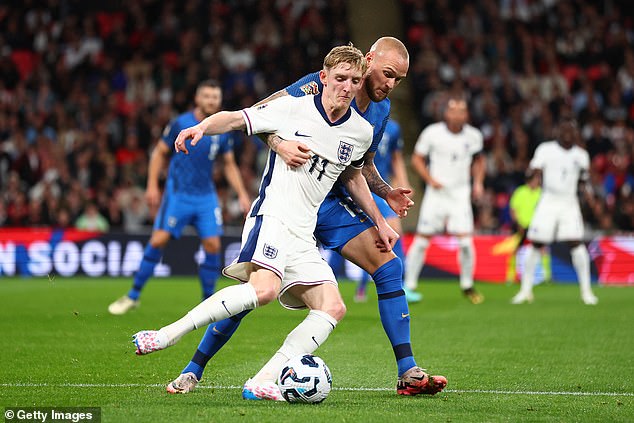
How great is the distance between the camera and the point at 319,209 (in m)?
6.94

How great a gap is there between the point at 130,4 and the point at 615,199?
1153cm

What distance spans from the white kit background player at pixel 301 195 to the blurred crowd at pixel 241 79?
44.2 ft

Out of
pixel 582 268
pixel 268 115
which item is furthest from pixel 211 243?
pixel 268 115

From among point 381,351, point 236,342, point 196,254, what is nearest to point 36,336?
point 236,342

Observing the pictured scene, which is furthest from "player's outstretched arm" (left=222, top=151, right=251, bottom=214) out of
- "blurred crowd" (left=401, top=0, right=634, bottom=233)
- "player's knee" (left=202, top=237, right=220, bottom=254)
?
"blurred crowd" (left=401, top=0, right=634, bottom=233)

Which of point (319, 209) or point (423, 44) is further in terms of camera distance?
point (423, 44)

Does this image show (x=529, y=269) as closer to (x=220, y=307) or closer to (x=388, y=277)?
(x=388, y=277)

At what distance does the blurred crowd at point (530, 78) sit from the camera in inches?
794

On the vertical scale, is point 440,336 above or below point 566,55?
below

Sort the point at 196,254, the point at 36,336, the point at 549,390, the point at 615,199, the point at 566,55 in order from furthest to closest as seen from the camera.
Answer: the point at 566,55 → the point at 615,199 → the point at 196,254 → the point at 36,336 → the point at 549,390

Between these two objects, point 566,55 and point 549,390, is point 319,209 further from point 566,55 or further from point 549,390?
point 566,55

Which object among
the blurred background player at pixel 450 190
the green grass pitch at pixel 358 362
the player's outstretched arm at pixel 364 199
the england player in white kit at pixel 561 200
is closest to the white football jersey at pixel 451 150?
the blurred background player at pixel 450 190

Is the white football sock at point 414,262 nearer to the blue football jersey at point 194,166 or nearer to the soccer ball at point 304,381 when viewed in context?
the blue football jersey at point 194,166

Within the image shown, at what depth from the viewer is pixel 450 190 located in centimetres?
1449
